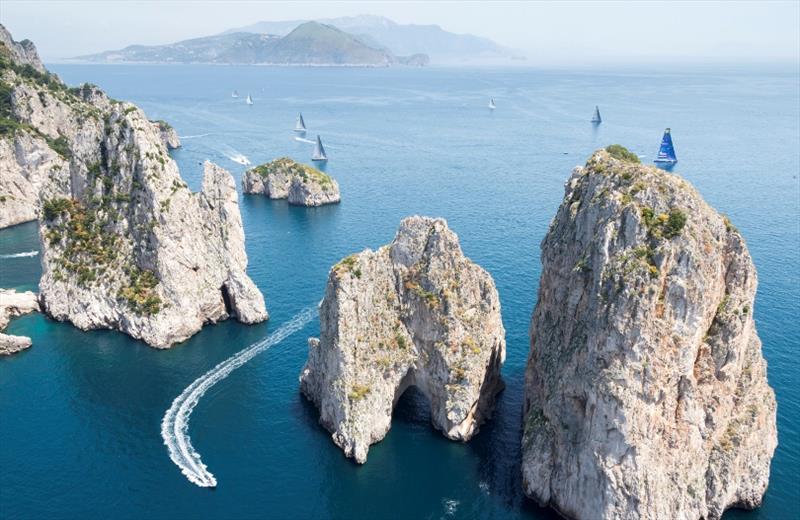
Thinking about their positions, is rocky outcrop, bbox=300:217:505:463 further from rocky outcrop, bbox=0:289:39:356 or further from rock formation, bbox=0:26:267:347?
rocky outcrop, bbox=0:289:39:356

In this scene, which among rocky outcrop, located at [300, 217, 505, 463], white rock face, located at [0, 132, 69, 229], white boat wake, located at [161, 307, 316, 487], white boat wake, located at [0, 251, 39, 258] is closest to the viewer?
white boat wake, located at [161, 307, 316, 487]

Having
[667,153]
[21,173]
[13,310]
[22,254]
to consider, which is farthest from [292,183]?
[667,153]

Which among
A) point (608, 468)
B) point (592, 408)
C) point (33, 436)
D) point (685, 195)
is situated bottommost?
point (33, 436)

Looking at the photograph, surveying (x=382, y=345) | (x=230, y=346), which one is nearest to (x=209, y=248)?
(x=230, y=346)

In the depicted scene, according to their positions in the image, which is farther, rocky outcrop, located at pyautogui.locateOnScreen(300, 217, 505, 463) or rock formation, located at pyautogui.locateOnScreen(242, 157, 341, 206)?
rock formation, located at pyautogui.locateOnScreen(242, 157, 341, 206)

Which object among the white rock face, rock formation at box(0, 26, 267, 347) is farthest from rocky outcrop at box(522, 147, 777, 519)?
the white rock face

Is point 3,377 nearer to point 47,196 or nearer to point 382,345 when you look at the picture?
point 47,196
